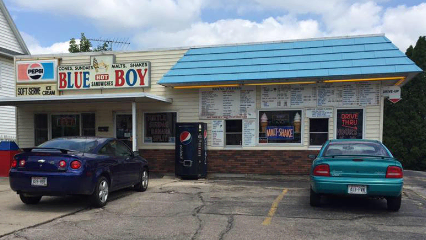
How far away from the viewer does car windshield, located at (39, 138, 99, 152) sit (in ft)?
24.1

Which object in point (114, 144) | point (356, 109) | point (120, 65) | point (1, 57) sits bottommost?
point (114, 144)

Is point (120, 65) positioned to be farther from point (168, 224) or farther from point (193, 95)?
point (168, 224)

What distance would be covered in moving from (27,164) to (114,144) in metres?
1.93

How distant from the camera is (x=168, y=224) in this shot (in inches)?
232

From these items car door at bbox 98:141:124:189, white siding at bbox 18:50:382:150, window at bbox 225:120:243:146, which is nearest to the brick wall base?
white siding at bbox 18:50:382:150

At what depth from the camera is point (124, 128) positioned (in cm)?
1331

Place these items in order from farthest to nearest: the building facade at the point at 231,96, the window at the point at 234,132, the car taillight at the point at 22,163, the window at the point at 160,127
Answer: the window at the point at 160,127, the window at the point at 234,132, the building facade at the point at 231,96, the car taillight at the point at 22,163

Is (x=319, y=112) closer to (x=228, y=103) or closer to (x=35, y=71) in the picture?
(x=228, y=103)

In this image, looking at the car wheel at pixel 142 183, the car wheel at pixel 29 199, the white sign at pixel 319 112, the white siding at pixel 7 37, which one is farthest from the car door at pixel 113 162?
the white siding at pixel 7 37

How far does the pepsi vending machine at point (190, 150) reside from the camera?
11.5 meters

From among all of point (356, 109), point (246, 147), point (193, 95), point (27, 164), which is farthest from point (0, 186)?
point (356, 109)

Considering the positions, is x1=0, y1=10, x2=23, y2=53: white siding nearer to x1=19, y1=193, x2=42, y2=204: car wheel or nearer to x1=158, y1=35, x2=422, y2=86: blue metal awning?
x1=158, y1=35, x2=422, y2=86: blue metal awning

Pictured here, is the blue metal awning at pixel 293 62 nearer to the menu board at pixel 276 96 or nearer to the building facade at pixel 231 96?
the building facade at pixel 231 96

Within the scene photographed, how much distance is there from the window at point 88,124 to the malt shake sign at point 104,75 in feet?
3.67
